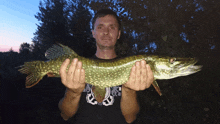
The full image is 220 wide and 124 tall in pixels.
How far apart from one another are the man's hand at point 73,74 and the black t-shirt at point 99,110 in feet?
1.48

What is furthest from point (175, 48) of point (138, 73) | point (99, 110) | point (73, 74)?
point (73, 74)

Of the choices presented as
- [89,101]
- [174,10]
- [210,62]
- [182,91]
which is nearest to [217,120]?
[182,91]

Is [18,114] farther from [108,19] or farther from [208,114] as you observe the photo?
[208,114]

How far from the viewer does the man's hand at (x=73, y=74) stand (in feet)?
6.91

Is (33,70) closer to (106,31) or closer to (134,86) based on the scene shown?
(106,31)

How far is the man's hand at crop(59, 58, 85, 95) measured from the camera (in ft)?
6.91

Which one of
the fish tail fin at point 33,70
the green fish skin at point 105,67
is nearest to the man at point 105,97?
the green fish skin at point 105,67

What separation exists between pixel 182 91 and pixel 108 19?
5.40 metres

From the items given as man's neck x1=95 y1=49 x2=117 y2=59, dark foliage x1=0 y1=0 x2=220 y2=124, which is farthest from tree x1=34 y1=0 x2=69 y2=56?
man's neck x1=95 y1=49 x2=117 y2=59

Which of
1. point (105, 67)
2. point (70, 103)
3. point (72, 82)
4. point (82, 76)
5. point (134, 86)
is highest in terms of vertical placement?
point (105, 67)

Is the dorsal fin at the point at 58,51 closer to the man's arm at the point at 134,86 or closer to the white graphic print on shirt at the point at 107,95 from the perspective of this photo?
the white graphic print on shirt at the point at 107,95

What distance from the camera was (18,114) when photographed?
7.62m

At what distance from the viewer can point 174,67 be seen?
83.1 inches

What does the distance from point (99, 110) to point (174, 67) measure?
1.54m
